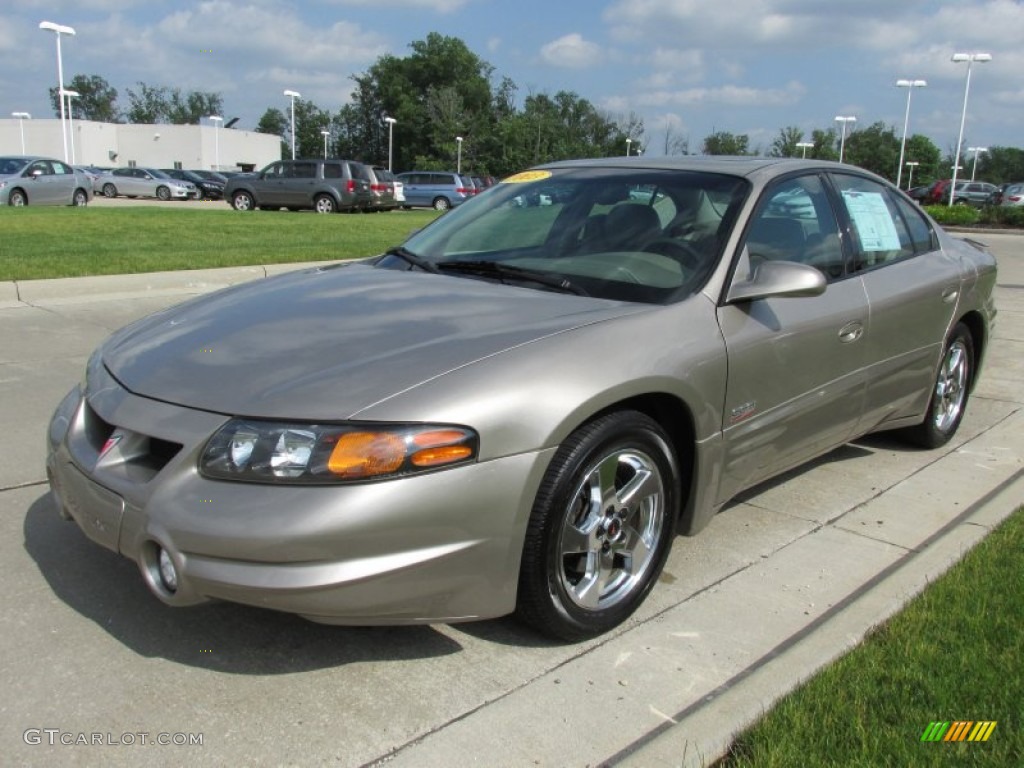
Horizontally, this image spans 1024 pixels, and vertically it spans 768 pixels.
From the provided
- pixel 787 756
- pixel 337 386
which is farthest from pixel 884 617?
pixel 337 386

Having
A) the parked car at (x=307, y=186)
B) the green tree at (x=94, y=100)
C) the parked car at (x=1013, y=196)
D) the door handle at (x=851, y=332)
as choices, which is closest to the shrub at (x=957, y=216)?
the parked car at (x=1013, y=196)

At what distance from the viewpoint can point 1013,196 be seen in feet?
109

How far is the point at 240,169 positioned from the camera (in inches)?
2977

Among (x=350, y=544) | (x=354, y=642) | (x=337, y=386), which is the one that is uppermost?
(x=337, y=386)

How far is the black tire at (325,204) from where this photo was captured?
2675cm

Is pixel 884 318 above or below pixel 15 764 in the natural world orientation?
above

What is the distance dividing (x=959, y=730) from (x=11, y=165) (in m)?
25.9

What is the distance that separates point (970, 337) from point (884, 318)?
137 centimetres

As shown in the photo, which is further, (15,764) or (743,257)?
(743,257)

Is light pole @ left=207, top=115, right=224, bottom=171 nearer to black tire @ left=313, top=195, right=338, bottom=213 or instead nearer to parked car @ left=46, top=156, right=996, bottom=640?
black tire @ left=313, top=195, right=338, bottom=213

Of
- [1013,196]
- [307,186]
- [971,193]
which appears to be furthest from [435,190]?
[971,193]

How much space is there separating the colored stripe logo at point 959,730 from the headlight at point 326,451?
4.64ft

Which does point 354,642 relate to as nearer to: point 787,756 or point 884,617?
point 787,756

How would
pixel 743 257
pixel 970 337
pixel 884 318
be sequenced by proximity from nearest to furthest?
pixel 743 257 < pixel 884 318 < pixel 970 337
